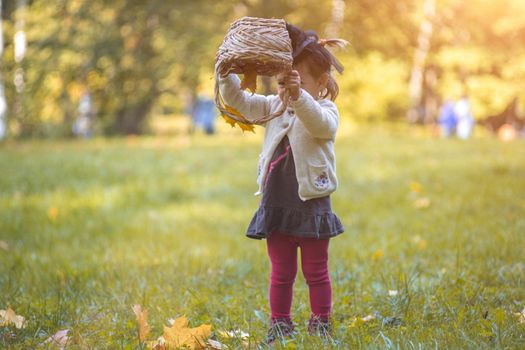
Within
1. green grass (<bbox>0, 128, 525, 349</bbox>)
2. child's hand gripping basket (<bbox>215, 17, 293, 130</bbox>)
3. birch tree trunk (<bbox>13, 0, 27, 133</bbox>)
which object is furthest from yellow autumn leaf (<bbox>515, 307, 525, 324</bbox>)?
birch tree trunk (<bbox>13, 0, 27, 133</bbox>)

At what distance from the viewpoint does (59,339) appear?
2939mm

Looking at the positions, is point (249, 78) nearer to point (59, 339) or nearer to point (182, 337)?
point (182, 337)

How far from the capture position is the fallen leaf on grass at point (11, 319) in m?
3.11

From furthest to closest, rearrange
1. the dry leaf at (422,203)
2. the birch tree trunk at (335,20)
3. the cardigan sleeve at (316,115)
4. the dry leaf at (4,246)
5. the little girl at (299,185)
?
the birch tree trunk at (335,20), the dry leaf at (422,203), the dry leaf at (4,246), the little girl at (299,185), the cardigan sleeve at (316,115)

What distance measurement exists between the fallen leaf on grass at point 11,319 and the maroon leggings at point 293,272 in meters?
1.22

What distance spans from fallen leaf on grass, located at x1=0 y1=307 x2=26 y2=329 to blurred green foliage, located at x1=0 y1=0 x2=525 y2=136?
13.2 m

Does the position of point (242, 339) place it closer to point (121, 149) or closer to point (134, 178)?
point (134, 178)

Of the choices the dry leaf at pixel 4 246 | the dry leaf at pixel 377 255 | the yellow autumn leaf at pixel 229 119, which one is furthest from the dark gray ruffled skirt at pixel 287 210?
the dry leaf at pixel 4 246

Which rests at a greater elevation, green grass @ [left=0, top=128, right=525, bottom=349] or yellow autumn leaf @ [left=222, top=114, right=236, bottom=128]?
yellow autumn leaf @ [left=222, top=114, right=236, bottom=128]

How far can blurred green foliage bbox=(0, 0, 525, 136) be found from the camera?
52.9ft

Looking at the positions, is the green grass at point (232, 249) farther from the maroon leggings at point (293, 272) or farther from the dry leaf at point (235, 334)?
the maroon leggings at point (293, 272)

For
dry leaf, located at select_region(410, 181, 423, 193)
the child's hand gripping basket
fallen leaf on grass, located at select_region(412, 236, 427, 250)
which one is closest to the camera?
the child's hand gripping basket

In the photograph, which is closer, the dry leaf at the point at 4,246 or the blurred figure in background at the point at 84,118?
the dry leaf at the point at 4,246

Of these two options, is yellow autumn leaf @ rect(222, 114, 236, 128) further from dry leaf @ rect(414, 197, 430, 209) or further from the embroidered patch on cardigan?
dry leaf @ rect(414, 197, 430, 209)
